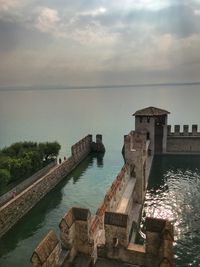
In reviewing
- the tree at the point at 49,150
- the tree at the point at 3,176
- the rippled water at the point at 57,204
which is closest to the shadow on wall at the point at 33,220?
the rippled water at the point at 57,204

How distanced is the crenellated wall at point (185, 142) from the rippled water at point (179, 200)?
1924 millimetres

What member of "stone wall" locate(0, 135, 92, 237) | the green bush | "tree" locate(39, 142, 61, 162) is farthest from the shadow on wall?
"tree" locate(39, 142, 61, 162)

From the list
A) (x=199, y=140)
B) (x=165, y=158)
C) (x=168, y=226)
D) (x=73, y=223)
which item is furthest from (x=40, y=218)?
(x=199, y=140)

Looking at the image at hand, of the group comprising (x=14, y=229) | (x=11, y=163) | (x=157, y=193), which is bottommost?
(x=14, y=229)

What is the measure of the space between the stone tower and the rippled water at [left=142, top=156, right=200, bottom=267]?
2394 mm

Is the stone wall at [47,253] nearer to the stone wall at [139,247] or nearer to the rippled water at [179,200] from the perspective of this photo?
the stone wall at [139,247]

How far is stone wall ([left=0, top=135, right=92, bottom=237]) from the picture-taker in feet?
86.1

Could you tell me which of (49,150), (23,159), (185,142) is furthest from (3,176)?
(185,142)

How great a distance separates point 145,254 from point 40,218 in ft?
68.1

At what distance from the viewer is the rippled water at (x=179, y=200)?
72.8 feet

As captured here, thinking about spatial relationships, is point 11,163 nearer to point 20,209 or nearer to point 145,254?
point 20,209

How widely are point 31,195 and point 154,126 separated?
24625mm

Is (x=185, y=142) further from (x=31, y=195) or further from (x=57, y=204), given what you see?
(x=31, y=195)

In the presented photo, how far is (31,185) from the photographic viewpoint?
32500 millimetres
